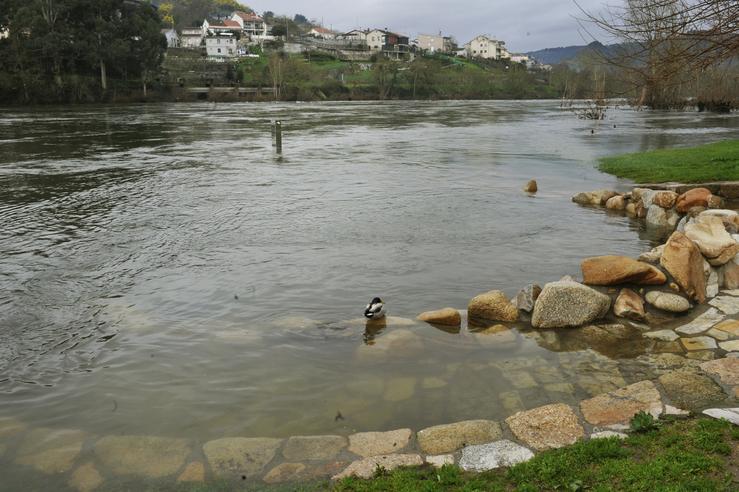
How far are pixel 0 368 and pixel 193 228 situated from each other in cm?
707

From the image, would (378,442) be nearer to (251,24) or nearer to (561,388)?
(561,388)

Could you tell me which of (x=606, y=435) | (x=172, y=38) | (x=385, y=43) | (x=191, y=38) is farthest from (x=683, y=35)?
(x=385, y=43)

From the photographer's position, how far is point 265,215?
15.2 metres

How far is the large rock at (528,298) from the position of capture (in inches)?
331

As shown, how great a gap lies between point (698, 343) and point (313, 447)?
16.2ft

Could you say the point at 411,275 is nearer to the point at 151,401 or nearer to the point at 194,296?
the point at 194,296

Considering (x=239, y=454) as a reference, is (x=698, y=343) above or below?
above

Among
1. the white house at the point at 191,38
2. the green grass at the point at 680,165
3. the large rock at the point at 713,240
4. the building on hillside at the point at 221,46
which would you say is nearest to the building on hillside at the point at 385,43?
the building on hillside at the point at 221,46

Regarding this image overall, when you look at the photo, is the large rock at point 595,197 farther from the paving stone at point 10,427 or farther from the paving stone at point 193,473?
the paving stone at point 10,427

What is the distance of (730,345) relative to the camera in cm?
674

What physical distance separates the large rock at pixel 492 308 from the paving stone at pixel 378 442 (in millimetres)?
3385

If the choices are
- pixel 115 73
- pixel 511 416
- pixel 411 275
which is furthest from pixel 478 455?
pixel 115 73

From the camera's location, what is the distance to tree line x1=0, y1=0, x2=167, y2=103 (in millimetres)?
72125

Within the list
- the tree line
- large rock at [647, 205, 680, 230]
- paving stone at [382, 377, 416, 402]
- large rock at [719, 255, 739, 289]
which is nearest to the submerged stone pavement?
paving stone at [382, 377, 416, 402]
